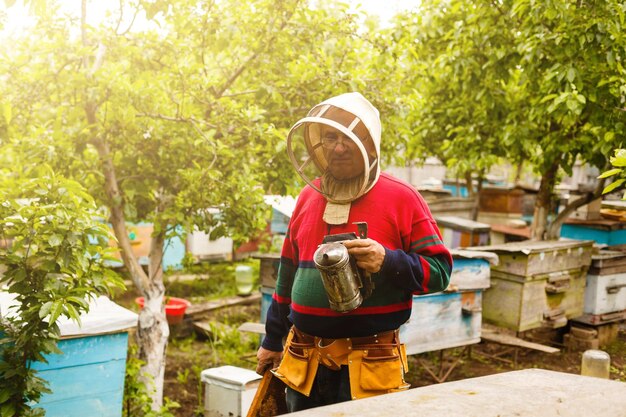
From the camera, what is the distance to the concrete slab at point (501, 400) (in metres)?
1.40

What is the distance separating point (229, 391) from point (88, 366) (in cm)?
99

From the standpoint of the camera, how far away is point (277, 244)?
842 centimetres

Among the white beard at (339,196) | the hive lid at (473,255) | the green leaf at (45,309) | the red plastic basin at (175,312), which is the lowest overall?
the red plastic basin at (175,312)

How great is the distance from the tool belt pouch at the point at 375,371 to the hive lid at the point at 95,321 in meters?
1.49

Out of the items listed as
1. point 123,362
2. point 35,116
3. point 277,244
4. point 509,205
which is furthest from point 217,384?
point 509,205

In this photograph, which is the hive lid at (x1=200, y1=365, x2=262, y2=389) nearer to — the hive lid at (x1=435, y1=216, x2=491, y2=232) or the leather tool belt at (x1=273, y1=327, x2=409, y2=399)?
the leather tool belt at (x1=273, y1=327, x2=409, y2=399)

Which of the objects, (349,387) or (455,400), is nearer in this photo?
(455,400)

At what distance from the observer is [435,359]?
6203mm

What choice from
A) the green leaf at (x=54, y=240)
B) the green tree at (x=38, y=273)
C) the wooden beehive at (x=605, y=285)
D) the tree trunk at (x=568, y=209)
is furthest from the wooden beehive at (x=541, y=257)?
the green leaf at (x=54, y=240)

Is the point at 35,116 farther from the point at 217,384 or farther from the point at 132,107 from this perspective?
the point at 217,384

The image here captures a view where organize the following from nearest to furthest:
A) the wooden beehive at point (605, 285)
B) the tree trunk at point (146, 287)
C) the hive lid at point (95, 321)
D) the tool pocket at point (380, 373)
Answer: the tool pocket at point (380, 373), the hive lid at point (95, 321), the tree trunk at point (146, 287), the wooden beehive at point (605, 285)

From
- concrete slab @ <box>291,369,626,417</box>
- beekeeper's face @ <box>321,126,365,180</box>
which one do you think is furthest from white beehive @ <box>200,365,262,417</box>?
concrete slab @ <box>291,369,626,417</box>

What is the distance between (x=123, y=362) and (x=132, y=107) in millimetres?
1558

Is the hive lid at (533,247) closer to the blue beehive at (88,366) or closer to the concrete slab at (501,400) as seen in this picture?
the blue beehive at (88,366)
